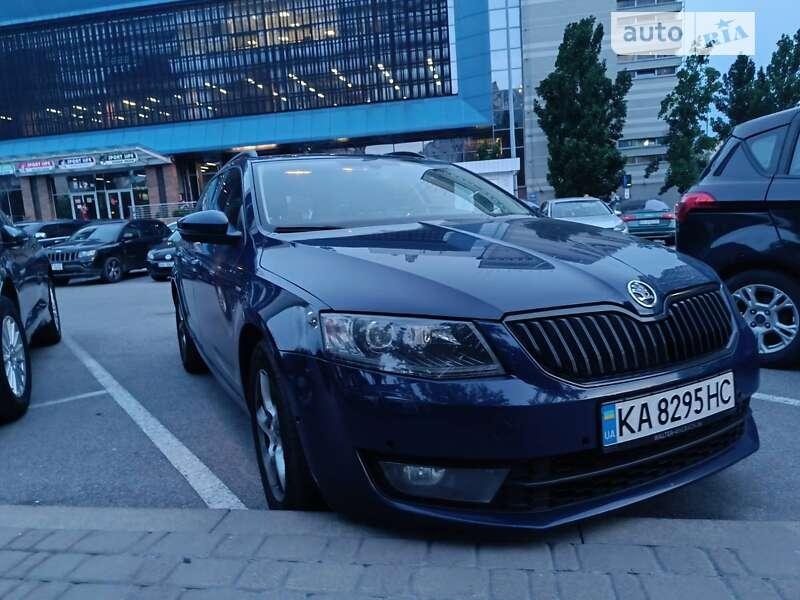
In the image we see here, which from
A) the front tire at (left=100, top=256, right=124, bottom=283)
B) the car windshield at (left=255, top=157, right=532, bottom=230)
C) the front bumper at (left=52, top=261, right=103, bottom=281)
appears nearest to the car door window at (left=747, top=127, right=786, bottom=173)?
the car windshield at (left=255, top=157, right=532, bottom=230)

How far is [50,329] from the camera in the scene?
6938 mm

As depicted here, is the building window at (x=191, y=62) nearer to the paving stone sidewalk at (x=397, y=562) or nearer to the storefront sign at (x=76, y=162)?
the storefront sign at (x=76, y=162)

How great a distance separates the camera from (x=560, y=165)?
3444 centimetres

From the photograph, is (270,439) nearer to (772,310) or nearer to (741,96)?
(772,310)

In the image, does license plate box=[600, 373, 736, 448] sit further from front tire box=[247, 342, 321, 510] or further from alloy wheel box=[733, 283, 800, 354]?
alloy wheel box=[733, 283, 800, 354]

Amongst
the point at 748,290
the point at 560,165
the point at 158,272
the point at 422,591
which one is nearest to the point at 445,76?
the point at 560,165

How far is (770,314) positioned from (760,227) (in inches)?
24.7

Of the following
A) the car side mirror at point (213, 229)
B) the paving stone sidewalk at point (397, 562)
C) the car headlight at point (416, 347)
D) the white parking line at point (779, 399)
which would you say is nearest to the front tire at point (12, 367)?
the car side mirror at point (213, 229)

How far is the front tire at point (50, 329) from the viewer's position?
6785mm

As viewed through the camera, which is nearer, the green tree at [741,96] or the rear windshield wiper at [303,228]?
the rear windshield wiper at [303,228]

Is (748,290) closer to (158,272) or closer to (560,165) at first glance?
(158,272)

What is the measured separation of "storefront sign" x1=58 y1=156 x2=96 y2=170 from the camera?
41156 millimetres

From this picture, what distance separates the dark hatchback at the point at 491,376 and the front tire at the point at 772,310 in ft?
7.07

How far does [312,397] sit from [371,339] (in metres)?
0.31
